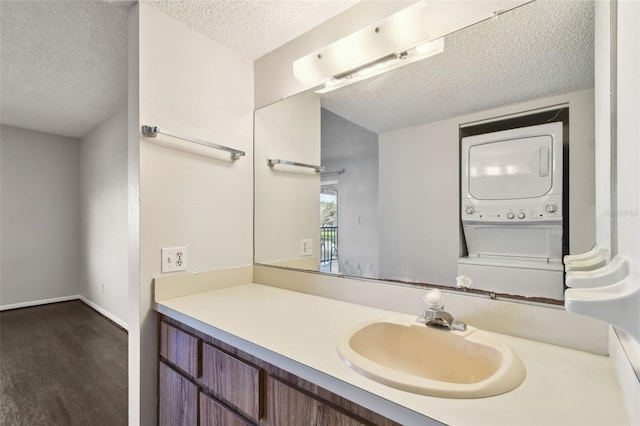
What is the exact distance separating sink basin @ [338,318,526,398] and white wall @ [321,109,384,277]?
0.35 metres

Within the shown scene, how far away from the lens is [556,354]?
2.79 feet

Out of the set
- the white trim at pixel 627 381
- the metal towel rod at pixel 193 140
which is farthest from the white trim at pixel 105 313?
the white trim at pixel 627 381

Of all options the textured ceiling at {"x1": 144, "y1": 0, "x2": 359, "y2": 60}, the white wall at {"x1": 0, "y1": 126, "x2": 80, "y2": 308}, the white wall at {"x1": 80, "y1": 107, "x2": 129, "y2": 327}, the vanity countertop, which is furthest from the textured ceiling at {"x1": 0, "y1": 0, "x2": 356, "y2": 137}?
the vanity countertop

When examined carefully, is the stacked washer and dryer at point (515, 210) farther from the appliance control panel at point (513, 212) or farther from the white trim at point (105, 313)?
the white trim at point (105, 313)

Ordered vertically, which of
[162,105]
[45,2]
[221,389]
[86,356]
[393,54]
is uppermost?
[45,2]

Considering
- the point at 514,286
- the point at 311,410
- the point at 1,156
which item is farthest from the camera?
the point at 1,156

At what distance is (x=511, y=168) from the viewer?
103cm

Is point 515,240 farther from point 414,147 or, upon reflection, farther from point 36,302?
point 36,302

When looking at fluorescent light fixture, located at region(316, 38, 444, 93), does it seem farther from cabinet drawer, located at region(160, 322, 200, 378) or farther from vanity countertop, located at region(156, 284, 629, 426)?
cabinet drawer, located at region(160, 322, 200, 378)

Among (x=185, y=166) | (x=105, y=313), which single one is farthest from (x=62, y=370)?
(x=185, y=166)

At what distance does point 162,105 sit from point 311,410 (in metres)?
1.40

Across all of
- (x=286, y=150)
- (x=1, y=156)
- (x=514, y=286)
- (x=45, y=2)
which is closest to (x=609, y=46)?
(x=514, y=286)

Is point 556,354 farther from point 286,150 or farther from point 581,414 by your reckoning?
point 286,150

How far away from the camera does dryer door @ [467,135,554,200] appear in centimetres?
97
